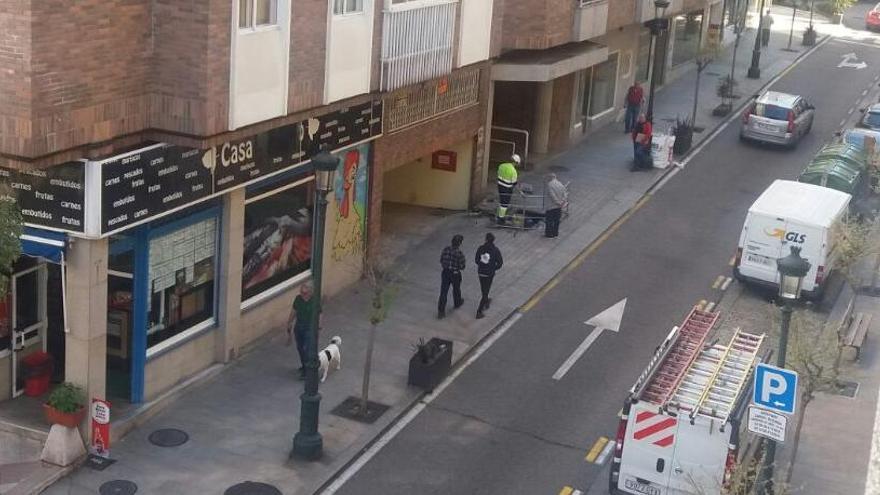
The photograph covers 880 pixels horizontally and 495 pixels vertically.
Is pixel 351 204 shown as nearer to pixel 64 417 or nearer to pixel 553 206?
pixel 553 206

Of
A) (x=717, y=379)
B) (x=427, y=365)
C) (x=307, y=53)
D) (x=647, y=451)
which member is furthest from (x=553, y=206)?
(x=647, y=451)

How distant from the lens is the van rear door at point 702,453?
1666cm

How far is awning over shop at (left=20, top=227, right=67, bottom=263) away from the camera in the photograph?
1770 cm

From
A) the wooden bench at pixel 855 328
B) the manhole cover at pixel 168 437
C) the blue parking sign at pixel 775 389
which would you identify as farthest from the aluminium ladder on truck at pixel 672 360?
the manhole cover at pixel 168 437

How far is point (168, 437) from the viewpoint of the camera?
19.1 meters

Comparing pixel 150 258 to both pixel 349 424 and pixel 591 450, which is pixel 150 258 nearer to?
pixel 349 424

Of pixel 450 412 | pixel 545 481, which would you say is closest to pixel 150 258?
pixel 450 412

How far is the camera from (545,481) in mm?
18734

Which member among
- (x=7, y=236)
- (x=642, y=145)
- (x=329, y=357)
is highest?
(x=7, y=236)

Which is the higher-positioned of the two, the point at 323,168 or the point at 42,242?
the point at 323,168

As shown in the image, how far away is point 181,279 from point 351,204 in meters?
5.55

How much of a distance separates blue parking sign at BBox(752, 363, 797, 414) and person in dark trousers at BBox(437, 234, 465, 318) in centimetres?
845

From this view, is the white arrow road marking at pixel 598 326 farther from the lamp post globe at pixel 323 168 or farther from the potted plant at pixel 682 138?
the potted plant at pixel 682 138

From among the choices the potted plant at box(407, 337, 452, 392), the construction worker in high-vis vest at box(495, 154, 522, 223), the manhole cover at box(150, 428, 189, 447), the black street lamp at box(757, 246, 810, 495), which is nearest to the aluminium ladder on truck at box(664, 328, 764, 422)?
the black street lamp at box(757, 246, 810, 495)
